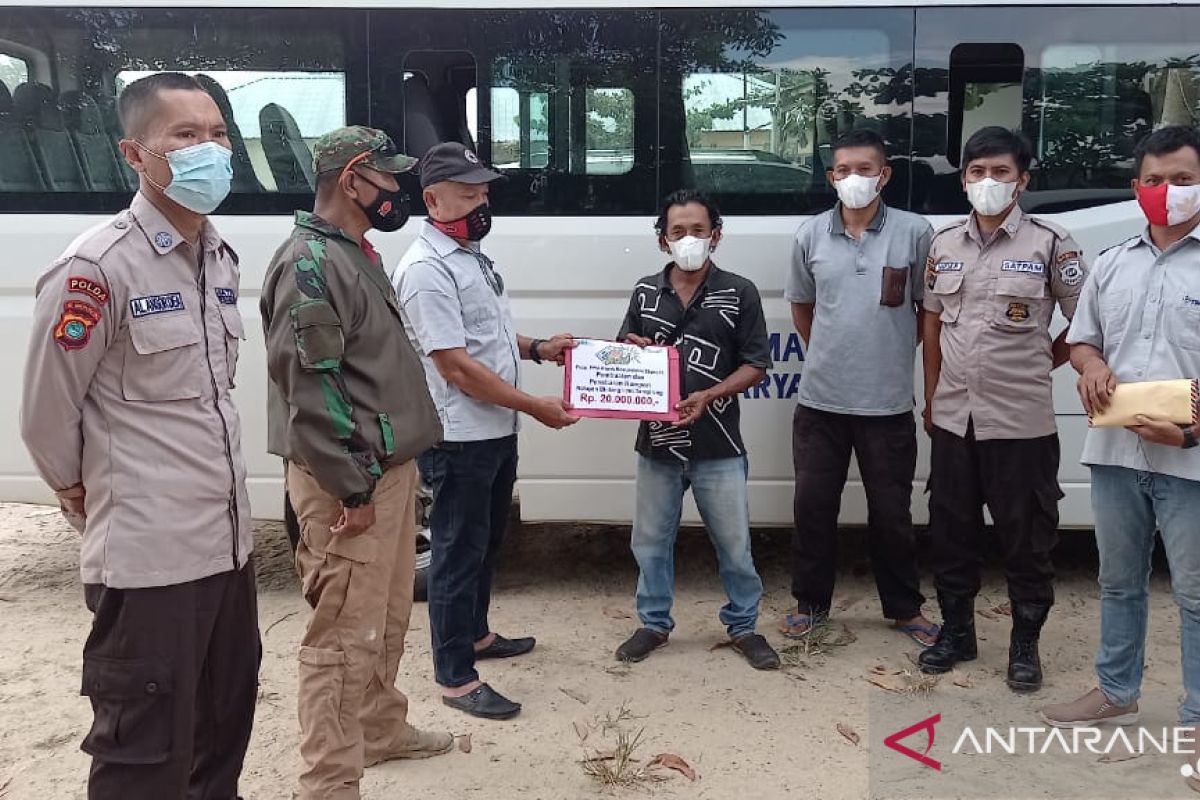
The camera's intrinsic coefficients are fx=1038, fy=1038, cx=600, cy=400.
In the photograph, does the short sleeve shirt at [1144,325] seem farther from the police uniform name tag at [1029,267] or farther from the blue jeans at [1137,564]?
the police uniform name tag at [1029,267]

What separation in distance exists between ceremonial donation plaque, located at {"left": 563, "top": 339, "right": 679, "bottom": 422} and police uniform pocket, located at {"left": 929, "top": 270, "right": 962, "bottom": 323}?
978 millimetres

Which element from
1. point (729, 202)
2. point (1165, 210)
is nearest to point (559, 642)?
point (729, 202)

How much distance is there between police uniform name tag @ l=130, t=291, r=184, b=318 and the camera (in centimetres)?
225

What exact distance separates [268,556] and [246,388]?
1229mm

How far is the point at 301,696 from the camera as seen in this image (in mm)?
2795

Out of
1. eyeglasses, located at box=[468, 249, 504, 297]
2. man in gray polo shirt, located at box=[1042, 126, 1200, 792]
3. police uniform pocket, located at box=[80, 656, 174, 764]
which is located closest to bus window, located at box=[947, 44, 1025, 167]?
man in gray polo shirt, located at box=[1042, 126, 1200, 792]

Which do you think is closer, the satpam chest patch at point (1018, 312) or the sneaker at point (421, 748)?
the sneaker at point (421, 748)

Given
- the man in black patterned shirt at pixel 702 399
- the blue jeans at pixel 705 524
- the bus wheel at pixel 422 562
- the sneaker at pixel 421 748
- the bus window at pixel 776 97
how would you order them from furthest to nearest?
1. the bus wheel at pixel 422 562
2. the bus window at pixel 776 97
3. the blue jeans at pixel 705 524
4. the man in black patterned shirt at pixel 702 399
5. the sneaker at pixel 421 748

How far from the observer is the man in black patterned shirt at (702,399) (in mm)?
3824

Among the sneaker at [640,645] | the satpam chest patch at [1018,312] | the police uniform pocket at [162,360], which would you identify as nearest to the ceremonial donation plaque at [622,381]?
the sneaker at [640,645]

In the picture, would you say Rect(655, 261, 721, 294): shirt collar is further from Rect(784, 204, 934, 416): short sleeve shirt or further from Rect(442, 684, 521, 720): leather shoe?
Rect(442, 684, 521, 720): leather shoe

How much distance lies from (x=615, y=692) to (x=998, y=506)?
1.56m

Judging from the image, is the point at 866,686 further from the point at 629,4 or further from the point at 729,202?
the point at 629,4

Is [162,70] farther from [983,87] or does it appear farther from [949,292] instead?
[983,87]
